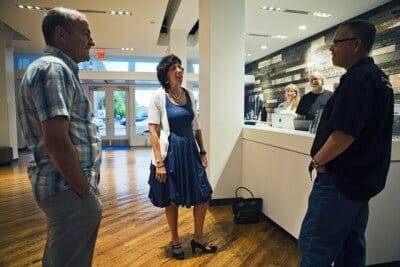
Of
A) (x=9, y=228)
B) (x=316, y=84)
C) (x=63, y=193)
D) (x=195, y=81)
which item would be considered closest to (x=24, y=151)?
(x=195, y=81)

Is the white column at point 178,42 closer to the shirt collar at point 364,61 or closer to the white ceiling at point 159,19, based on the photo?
the white ceiling at point 159,19

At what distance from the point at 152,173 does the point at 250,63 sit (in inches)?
396

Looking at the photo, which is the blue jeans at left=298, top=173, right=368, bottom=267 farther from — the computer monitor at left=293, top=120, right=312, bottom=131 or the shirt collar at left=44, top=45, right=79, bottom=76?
the computer monitor at left=293, top=120, right=312, bottom=131

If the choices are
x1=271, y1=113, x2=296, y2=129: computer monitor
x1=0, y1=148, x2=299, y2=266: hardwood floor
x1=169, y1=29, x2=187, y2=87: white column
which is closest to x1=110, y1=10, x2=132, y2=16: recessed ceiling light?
x1=169, y1=29, x2=187, y2=87: white column

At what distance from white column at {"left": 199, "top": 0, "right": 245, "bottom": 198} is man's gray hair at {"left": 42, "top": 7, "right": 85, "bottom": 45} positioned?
2501 mm

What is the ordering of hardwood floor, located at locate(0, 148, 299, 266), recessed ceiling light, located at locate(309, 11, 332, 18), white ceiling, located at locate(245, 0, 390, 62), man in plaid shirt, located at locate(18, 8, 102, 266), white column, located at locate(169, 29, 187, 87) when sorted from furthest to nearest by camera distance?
1. white column, located at locate(169, 29, 187, 87)
2. recessed ceiling light, located at locate(309, 11, 332, 18)
3. white ceiling, located at locate(245, 0, 390, 62)
4. hardwood floor, located at locate(0, 148, 299, 266)
5. man in plaid shirt, located at locate(18, 8, 102, 266)

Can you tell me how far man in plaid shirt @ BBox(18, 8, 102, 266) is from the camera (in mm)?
1137

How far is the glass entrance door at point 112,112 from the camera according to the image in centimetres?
1154

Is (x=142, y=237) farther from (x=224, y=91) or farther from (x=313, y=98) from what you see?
(x=313, y=98)

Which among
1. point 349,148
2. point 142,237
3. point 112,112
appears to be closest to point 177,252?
point 142,237

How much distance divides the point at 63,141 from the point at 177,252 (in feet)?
5.52

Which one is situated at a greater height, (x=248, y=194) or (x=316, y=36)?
(x=316, y=36)

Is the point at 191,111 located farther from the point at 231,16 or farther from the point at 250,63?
the point at 250,63

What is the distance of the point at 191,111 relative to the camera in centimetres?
251
